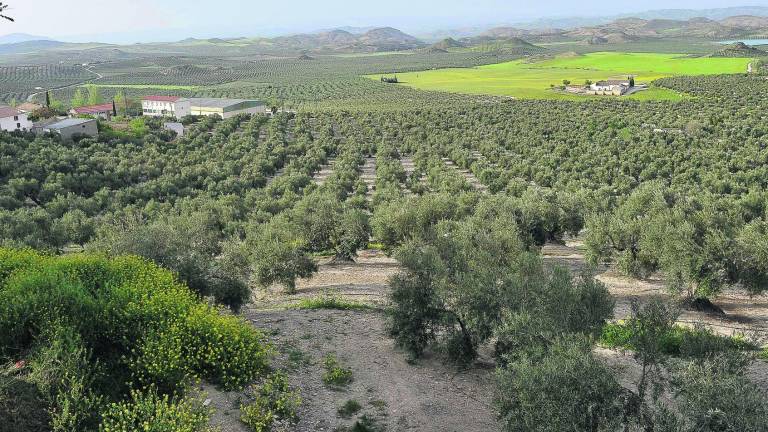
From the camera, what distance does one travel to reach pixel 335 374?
60.6 feet

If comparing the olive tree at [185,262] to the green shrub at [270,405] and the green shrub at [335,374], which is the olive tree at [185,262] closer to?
the green shrub at [335,374]

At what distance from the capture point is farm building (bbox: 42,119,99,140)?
6650 centimetres

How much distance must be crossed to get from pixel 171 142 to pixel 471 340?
207ft

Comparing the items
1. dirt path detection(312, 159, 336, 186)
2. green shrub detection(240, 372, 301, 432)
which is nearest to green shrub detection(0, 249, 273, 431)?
green shrub detection(240, 372, 301, 432)

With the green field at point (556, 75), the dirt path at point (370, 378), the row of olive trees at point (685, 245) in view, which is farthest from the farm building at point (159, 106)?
the row of olive trees at point (685, 245)

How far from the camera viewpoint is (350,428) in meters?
16.0

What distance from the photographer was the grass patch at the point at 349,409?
654 inches

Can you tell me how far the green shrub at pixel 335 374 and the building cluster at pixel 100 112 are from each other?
196 ft

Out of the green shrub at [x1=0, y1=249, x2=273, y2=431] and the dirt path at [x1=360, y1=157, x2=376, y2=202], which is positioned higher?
the green shrub at [x1=0, y1=249, x2=273, y2=431]

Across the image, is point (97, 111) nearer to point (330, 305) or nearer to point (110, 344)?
point (330, 305)

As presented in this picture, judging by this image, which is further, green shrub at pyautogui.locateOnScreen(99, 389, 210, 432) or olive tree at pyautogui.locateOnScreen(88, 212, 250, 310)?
olive tree at pyautogui.locateOnScreen(88, 212, 250, 310)

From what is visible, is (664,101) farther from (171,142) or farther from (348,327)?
(348,327)

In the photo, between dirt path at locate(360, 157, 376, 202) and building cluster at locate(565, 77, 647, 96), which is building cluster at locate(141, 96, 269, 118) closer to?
dirt path at locate(360, 157, 376, 202)

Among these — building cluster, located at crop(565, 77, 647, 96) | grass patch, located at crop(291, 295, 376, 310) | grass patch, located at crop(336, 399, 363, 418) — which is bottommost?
grass patch, located at crop(291, 295, 376, 310)
